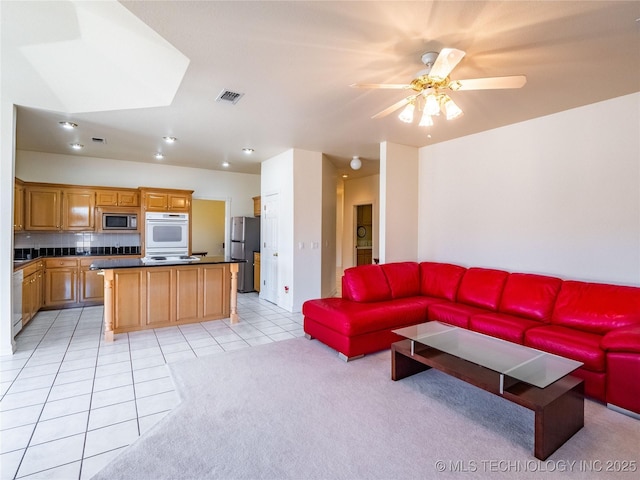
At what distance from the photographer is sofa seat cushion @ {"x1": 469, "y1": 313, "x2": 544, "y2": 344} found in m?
2.96

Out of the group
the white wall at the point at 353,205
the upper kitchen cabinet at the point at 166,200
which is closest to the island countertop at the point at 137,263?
the upper kitchen cabinet at the point at 166,200

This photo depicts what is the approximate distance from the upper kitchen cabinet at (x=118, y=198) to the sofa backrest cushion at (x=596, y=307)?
254 inches

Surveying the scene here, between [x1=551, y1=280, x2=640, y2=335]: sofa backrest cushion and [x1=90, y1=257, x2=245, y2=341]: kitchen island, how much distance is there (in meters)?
3.88

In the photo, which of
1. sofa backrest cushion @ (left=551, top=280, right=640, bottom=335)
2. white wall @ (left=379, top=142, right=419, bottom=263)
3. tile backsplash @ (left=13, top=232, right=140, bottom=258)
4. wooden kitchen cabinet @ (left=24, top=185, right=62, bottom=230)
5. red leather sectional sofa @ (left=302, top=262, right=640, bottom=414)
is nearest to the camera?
red leather sectional sofa @ (left=302, top=262, right=640, bottom=414)

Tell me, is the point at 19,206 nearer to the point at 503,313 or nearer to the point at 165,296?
the point at 165,296

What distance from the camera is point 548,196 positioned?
3715mm

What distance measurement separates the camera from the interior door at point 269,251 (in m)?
5.73

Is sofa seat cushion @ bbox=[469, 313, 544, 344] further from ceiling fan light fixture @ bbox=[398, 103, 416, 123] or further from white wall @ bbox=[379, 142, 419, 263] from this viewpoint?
ceiling fan light fixture @ bbox=[398, 103, 416, 123]

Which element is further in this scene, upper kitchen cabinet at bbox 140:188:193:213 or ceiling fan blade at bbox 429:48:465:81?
upper kitchen cabinet at bbox 140:188:193:213

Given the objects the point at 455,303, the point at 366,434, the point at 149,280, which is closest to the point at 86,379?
the point at 149,280

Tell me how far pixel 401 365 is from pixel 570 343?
1.35 meters

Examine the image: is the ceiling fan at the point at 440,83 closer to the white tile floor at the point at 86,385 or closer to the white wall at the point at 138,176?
the white tile floor at the point at 86,385

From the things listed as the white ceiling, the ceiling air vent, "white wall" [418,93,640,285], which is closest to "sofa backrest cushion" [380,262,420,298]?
"white wall" [418,93,640,285]

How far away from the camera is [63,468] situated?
1781 mm
